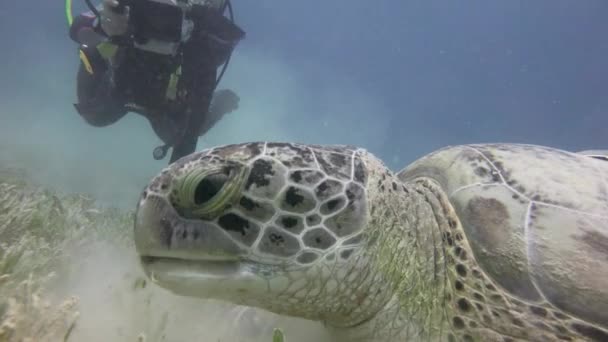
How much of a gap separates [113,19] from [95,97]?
2155 mm

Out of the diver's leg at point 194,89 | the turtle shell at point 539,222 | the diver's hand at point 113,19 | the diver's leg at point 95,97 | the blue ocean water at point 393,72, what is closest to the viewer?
the turtle shell at point 539,222

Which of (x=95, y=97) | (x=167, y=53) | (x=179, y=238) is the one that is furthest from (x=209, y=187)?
(x=95, y=97)

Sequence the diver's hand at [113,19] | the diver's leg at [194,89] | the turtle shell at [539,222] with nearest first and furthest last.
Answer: the turtle shell at [539,222] → the diver's hand at [113,19] → the diver's leg at [194,89]

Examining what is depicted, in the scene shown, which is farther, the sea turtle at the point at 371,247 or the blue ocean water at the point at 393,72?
the blue ocean water at the point at 393,72

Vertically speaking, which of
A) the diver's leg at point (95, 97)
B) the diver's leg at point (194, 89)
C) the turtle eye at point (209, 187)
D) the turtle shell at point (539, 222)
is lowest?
the diver's leg at point (95, 97)

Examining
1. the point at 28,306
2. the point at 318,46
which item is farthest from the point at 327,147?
the point at 318,46

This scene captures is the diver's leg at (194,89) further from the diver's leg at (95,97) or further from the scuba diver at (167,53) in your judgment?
the diver's leg at (95,97)

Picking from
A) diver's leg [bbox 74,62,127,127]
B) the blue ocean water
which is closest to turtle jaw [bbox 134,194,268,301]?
diver's leg [bbox 74,62,127,127]

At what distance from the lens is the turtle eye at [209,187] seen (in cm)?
138

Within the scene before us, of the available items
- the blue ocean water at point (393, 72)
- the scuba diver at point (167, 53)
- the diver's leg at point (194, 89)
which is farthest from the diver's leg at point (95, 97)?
the blue ocean water at point (393, 72)

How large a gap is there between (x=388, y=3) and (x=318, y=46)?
19613mm

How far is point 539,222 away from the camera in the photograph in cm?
148

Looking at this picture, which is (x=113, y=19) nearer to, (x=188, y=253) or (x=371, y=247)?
(x=188, y=253)

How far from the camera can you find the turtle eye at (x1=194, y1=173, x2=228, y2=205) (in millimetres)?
1383
